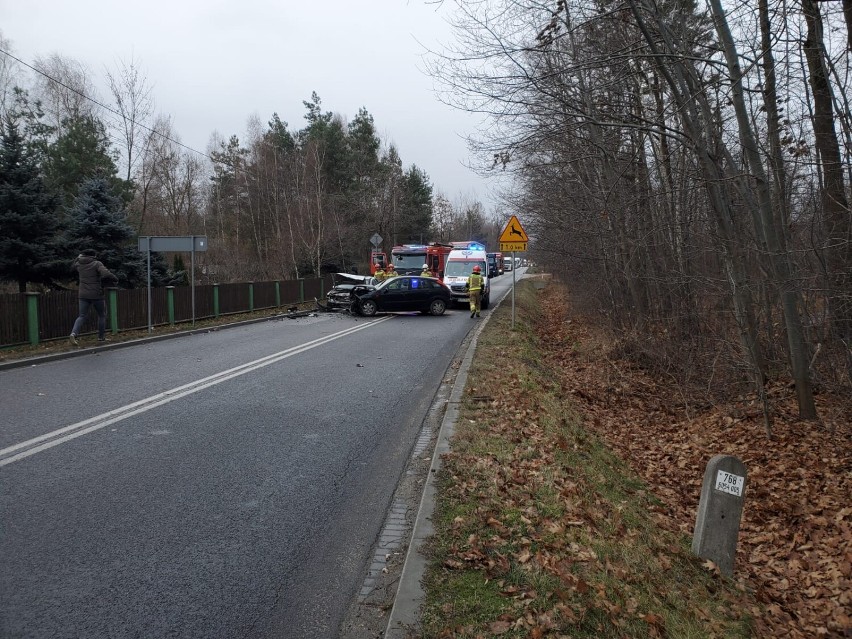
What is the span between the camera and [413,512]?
5.23m

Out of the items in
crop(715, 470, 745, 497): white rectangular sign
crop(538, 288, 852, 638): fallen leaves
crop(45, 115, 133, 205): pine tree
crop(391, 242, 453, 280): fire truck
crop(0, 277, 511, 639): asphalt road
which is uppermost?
crop(45, 115, 133, 205): pine tree

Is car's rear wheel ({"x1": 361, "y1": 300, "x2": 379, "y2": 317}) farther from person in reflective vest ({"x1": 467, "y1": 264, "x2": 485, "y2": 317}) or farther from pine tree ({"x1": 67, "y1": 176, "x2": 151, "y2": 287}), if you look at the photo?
pine tree ({"x1": 67, "y1": 176, "x2": 151, "y2": 287})

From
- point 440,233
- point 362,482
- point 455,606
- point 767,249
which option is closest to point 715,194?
point 767,249

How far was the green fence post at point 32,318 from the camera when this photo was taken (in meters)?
14.1

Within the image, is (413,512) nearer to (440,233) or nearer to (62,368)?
(62,368)

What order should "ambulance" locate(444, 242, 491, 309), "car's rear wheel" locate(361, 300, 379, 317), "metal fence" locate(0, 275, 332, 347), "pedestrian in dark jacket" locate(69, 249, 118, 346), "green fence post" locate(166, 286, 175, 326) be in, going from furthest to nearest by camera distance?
"ambulance" locate(444, 242, 491, 309), "car's rear wheel" locate(361, 300, 379, 317), "green fence post" locate(166, 286, 175, 326), "pedestrian in dark jacket" locate(69, 249, 118, 346), "metal fence" locate(0, 275, 332, 347)

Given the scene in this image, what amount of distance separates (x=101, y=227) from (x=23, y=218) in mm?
2409

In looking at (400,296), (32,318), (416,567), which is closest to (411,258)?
(400,296)

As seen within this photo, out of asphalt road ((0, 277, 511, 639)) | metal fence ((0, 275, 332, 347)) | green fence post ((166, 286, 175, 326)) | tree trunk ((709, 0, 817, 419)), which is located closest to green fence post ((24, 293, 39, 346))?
metal fence ((0, 275, 332, 347))

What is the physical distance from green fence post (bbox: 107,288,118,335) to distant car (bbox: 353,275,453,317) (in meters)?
9.33

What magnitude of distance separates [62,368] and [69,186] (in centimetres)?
2637

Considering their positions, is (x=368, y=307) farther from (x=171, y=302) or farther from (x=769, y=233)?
(x=769, y=233)

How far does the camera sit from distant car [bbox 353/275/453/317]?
963 inches

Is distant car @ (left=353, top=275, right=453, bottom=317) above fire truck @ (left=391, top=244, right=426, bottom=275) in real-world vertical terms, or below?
below
